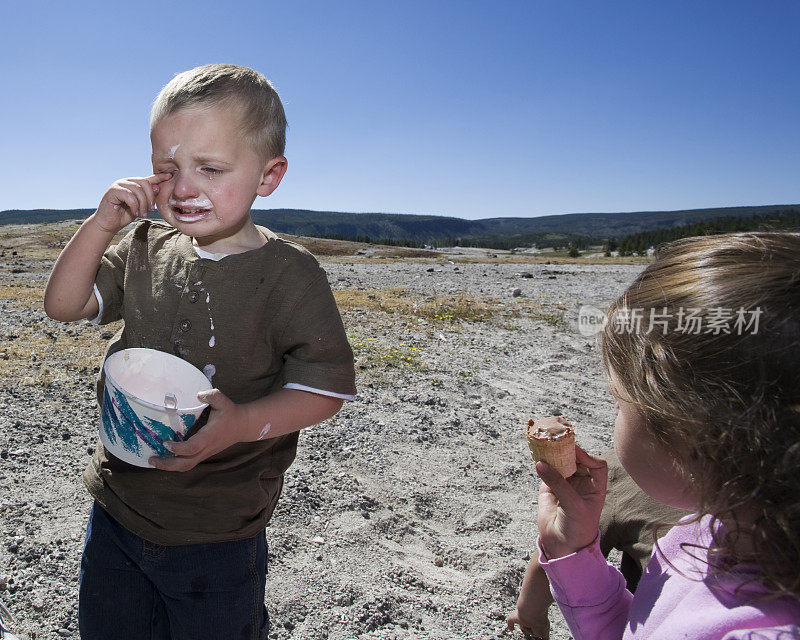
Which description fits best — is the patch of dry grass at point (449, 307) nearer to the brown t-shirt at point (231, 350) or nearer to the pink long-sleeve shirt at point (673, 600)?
the brown t-shirt at point (231, 350)

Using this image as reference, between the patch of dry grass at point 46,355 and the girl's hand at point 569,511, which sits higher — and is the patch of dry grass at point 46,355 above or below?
below

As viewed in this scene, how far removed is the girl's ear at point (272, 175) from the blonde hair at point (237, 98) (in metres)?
0.02

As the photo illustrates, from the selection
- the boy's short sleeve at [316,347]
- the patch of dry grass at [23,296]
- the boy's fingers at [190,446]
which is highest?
the boy's short sleeve at [316,347]

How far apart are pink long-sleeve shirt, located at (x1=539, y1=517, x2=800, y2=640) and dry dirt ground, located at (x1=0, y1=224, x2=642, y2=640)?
1368 millimetres

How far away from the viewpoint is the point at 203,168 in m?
1.72

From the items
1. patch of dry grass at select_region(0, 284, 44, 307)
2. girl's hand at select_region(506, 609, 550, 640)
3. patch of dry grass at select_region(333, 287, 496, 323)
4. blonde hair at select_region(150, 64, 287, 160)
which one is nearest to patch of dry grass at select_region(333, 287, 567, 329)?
patch of dry grass at select_region(333, 287, 496, 323)

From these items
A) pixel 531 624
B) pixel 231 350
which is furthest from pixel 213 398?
pixel 531 624

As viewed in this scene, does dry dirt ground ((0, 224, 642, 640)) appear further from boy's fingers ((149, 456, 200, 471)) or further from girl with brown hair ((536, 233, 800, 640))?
girl with brown hair ((536, 233, 800, 640))

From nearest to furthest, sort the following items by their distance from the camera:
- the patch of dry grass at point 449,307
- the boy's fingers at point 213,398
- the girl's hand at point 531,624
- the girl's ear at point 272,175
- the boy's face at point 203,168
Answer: the boy's fingers at point 213,398
the boy's face at point 203,168
the girl's ear at point 272,175
the girl's hand at point 531,624
the patch of dry grass at point 449,307

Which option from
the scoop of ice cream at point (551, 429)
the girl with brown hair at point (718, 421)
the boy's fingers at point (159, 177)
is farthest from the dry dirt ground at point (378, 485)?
the boy's fingers at point (159, 177)

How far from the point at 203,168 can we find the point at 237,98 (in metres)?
0.24

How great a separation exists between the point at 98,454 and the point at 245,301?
792 millimetres

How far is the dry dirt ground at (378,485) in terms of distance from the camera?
278 cm

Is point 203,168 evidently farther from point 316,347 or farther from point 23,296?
point 23,296
